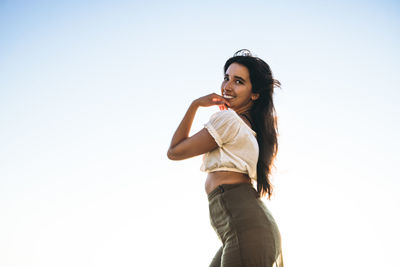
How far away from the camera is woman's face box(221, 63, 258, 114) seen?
2902 mm

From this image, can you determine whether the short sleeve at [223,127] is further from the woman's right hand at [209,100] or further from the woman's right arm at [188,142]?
the woman's right hand at [209,100]

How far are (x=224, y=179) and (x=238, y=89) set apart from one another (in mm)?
916

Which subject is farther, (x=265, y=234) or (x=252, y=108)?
(x=252, y=108)

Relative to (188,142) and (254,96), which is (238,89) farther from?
(188,142)

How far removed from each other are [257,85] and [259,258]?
59.1 inches

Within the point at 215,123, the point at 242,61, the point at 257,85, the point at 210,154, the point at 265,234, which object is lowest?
the point at 265,234

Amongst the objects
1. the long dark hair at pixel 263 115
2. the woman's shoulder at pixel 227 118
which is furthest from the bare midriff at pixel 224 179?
the woman's shoulder at pixel 227 118

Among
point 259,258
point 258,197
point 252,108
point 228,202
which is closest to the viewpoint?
point 259,258

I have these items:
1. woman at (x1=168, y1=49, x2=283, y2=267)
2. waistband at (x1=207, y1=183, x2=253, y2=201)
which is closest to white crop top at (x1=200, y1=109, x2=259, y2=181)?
woman at (x1=168, y1=49, x2=283, y2=267)

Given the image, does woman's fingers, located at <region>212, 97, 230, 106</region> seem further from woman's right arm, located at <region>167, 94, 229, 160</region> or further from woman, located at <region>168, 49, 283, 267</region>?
woman's right arm, located at <region>167, 94, 229, 160</region>

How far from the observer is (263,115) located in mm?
2855

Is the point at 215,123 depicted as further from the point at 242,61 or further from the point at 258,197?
the point at 242,61

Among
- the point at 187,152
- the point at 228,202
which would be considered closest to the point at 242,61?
the point at 187,152

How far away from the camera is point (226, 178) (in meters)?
2.33
